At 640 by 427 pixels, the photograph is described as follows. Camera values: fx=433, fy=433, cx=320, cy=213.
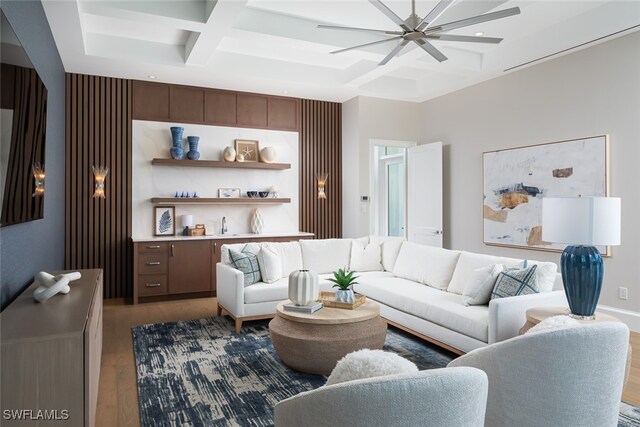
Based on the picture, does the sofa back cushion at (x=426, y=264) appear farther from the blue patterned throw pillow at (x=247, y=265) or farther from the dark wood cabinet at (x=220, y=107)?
the dark wood cabinet at (x=220, y=107)

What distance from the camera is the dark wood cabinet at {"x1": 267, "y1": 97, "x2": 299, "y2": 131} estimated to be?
6633mm

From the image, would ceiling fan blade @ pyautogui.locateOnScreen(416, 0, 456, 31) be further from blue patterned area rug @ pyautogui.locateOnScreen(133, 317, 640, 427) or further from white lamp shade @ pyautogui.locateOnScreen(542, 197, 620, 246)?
blue patterned area rug @ pyautogui.locateOnScreen(133, 317, 640, 427)

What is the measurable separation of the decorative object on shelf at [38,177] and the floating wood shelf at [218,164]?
266cm

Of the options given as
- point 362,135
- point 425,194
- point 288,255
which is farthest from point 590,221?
point 362,135

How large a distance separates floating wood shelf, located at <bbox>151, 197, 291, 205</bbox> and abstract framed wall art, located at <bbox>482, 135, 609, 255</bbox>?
2.90 meters

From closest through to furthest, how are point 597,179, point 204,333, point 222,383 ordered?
point 222,383 → point 204,333 → point 597,179

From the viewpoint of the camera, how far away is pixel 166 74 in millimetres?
5535

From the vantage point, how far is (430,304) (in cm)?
361

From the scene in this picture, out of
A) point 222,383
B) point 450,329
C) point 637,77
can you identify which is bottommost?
point 222,383

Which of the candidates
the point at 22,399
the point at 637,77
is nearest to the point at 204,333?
the point at 22,399

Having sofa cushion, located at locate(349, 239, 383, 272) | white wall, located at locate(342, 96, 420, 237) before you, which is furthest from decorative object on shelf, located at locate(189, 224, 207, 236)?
white wall, located at locate(342, 96, 420, 237)

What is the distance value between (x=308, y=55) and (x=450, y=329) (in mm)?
3932

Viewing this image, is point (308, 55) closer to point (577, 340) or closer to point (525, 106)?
point (525, 106)

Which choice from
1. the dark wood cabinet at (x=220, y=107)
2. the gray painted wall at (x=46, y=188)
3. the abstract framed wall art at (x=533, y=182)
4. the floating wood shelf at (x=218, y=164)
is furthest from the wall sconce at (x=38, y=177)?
the abstract framed wall art at (x=533, y=182)
